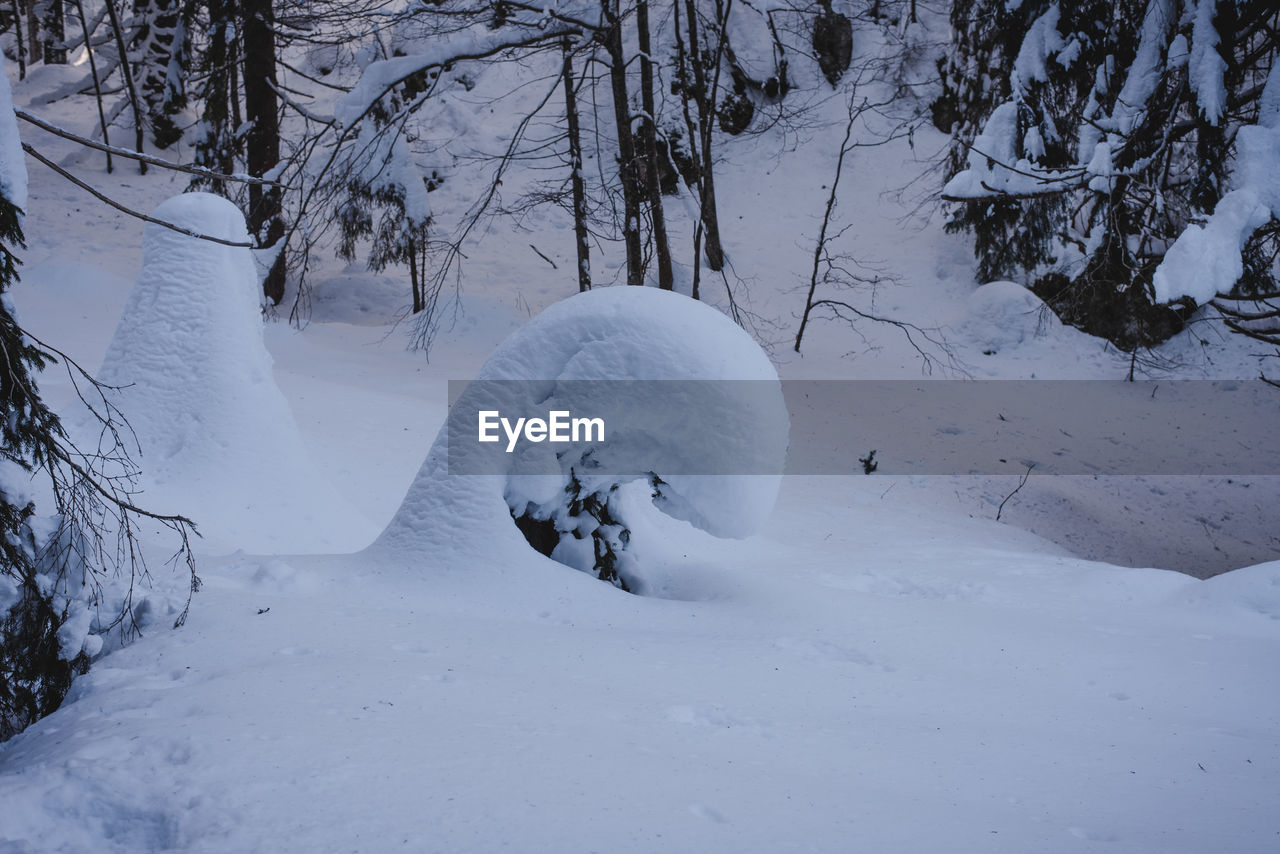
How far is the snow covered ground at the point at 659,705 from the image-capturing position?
2.07 meters

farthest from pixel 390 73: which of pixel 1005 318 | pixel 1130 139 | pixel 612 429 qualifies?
pixel 1005 318

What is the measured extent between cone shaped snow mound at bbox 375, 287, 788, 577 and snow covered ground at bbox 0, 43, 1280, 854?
0.10 meters

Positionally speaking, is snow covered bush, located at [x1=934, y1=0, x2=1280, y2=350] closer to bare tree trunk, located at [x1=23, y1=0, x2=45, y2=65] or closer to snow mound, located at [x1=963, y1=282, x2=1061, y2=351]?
snow mound, located at [x1=963, y1=282, x2=1061, y2=351]

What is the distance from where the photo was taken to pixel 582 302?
4.07 m

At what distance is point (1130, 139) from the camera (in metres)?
6.37

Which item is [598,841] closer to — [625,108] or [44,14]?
[625,108]

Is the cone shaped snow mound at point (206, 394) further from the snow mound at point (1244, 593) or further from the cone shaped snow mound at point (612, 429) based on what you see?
the snow mound at point (1244, 593)

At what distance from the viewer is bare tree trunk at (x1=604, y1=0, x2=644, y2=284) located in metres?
8.25

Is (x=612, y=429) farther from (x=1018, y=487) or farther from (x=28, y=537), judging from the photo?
(x=1018, y=487)

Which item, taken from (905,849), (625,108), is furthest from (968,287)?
(905,849)

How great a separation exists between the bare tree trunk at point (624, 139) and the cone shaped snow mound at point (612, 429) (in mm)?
4912

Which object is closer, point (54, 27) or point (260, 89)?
point (260, 89)

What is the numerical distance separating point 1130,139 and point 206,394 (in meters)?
6.93

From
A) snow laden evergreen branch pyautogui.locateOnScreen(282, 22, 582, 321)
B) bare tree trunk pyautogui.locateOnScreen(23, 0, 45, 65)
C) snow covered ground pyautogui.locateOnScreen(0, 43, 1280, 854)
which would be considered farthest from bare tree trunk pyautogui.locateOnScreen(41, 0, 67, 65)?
snow covered ground pyautogui.locateOnScreen(0, 43, 1280, 854)
